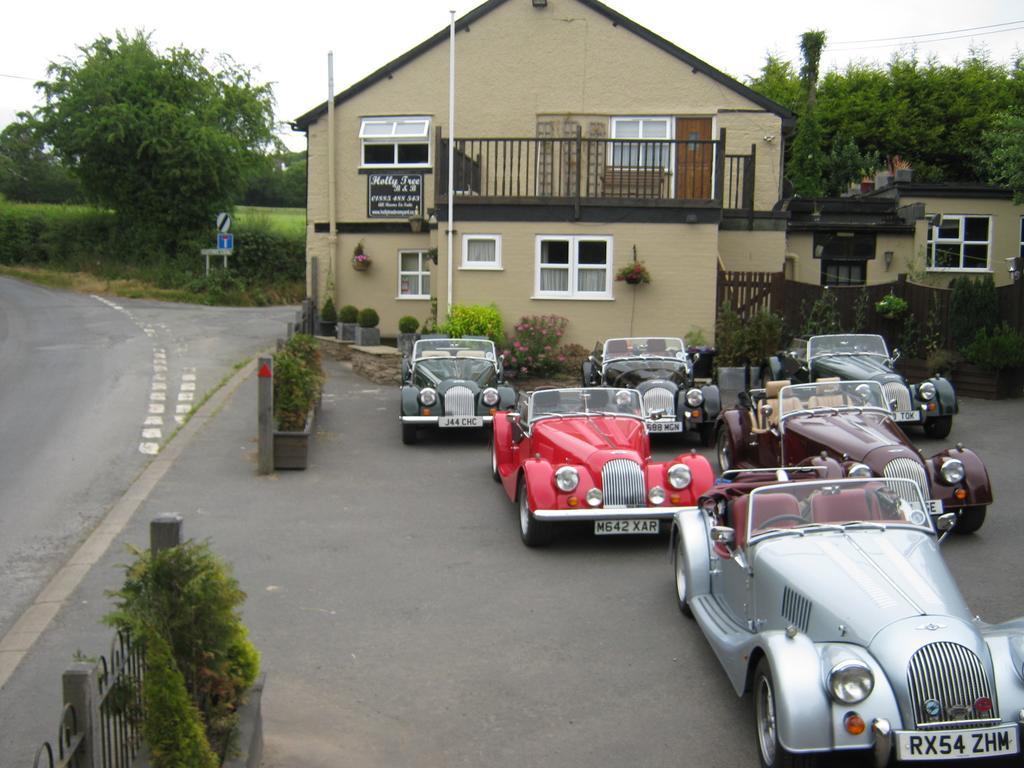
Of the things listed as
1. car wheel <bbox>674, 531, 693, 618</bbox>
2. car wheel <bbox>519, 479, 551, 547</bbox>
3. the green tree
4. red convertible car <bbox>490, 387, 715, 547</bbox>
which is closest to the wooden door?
red convertible car <bbox>490, 387, 715, 547</bbox>

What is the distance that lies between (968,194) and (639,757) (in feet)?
85.3

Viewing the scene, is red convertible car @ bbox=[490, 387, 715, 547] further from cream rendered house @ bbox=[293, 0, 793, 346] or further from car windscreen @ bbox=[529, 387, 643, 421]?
cream rendered house @ bbox=[293, 0, 793, 346]

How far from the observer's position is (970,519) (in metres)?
9.92

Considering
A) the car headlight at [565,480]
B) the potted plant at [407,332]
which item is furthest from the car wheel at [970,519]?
the potted plant at [407,332]

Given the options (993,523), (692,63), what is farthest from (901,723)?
(692,63)

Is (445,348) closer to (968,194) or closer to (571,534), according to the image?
(571,534)

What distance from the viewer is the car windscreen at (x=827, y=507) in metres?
6.81

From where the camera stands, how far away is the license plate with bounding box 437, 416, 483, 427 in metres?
15.1

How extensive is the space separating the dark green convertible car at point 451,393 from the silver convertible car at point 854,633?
25.9ft

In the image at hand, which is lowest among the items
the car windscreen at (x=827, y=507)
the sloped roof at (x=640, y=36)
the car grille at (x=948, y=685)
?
the car grille at (x=948, y=685)

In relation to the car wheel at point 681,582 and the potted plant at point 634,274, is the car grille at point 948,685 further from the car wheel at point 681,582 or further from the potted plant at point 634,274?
A: the potted plant at point 634,274

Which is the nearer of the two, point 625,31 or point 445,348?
point 445,348

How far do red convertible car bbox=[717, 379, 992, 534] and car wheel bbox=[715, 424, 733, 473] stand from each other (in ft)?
0.04

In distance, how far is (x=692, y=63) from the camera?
2364 cm
